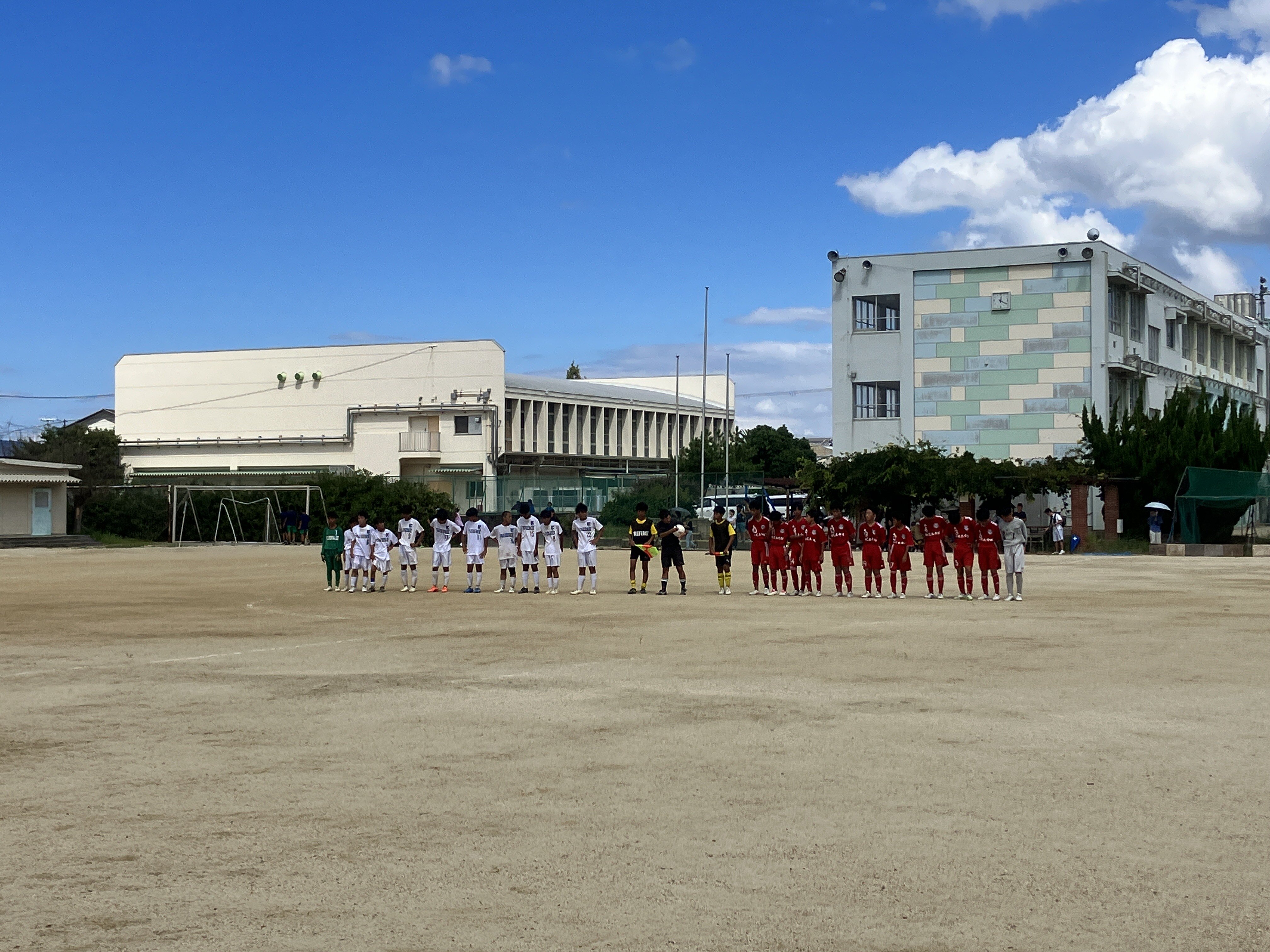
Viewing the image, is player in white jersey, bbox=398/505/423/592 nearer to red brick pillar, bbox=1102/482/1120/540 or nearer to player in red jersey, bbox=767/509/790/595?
player in red jersey, bbox=767/509/790/595

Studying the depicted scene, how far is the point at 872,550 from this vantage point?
82.9 feet

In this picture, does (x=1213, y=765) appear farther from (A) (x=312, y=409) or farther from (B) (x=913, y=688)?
(A) (x=312, y=409)

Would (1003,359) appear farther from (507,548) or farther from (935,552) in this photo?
(507,548)

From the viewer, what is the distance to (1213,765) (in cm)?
863

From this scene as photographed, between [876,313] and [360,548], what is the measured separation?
3844 centimetres

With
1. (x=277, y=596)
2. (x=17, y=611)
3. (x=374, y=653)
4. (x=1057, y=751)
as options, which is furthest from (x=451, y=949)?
(x=277, y=596)

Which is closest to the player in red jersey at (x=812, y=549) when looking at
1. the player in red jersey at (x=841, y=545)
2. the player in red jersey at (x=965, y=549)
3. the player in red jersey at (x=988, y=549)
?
the player in red jersey at (x=841, y=545)

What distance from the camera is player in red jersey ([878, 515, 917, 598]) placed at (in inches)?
982

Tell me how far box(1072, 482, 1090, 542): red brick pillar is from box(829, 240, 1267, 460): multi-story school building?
22.2 ft

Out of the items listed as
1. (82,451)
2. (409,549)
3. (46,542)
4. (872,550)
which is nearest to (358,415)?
(82,451)

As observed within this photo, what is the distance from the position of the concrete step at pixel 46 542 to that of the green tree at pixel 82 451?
14.1 meters

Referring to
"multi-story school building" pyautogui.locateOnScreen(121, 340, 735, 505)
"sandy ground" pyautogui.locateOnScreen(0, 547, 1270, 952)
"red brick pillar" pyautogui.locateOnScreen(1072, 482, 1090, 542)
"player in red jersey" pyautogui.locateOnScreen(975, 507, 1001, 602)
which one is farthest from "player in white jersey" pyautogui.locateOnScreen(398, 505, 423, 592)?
"multi-story school building" pyautogui.locateOnScreen(121, 340, 735, 505)

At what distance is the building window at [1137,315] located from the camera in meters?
60.3

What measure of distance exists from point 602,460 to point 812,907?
85233 mm
